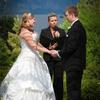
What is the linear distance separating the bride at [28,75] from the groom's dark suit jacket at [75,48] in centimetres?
74

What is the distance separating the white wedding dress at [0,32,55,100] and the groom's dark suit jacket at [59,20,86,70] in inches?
29.6

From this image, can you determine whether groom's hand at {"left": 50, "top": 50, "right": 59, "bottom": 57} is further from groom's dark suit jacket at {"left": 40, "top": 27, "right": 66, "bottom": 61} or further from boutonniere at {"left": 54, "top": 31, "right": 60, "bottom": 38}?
boutonniere at {"left": 54, "top": 31, "right": 60, "bottom": 38}

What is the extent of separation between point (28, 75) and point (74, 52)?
1103 mm

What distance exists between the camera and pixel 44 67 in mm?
11312

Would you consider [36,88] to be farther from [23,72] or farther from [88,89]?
[88,89]

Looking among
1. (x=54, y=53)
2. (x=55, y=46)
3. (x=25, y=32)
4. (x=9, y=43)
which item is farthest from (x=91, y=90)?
(x=9, y=43)

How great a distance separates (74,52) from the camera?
10.4 m

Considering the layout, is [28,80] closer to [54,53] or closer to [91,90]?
[54,53]

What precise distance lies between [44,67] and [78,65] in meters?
1.08

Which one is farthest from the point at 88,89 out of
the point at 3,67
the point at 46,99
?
the point at 3,67

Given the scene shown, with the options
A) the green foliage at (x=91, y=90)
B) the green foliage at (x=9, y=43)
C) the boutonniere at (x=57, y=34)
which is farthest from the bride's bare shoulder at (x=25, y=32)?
the green foliage at (x=9, y=43)

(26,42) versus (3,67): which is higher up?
(26,42)

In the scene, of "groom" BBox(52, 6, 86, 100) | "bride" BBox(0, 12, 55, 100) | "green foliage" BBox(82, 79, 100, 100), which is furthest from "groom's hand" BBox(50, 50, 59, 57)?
"green foliage" BBox(82, 79, 100, 100)

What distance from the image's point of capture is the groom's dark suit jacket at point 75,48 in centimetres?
1030
